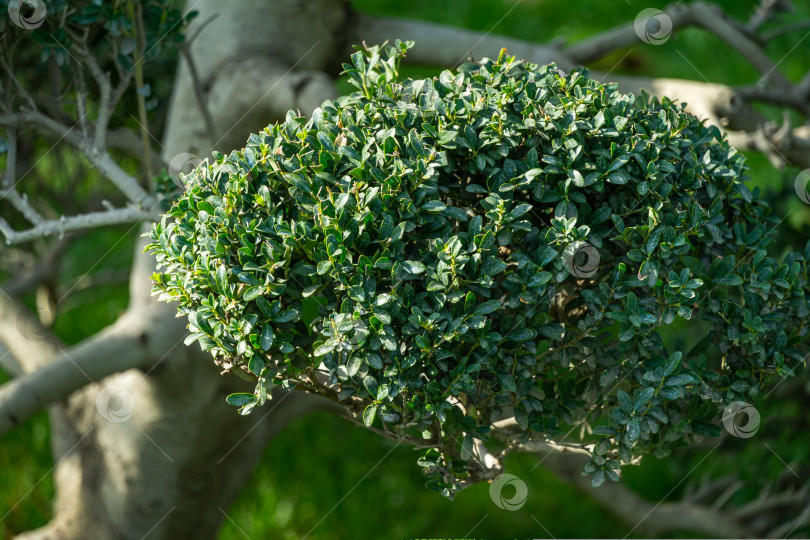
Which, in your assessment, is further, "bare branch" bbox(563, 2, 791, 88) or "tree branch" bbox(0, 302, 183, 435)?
"bare branch" bbox(563, 2, 791, 88)

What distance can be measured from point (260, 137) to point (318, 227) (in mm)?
301

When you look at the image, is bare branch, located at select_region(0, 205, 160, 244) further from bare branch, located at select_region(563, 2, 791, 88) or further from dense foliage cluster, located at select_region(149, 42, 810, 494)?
bare branch, located at select_region(563, 2, 791, 88)

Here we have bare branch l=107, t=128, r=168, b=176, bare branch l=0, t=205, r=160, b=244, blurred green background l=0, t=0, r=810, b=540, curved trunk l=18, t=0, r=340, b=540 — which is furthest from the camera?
blurred green background l=0, t=0, r=810, b=540

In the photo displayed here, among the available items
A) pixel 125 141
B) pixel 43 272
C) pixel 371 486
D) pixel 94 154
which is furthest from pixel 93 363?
pixel 371 486

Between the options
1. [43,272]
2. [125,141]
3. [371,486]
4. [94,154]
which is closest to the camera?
[94,154]

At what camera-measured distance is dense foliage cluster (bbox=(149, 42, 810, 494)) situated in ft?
4.87

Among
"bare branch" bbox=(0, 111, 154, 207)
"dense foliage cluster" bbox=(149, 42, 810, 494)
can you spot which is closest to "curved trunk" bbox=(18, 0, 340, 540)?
"bare branch" bbox=(0, 111, 154, 207)

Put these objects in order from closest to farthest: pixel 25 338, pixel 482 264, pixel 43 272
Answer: pixel 482 264 → pixel 25 338 → pixel 43 272

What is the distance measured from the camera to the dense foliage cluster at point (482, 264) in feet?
4.87

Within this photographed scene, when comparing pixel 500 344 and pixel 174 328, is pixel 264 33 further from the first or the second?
pixel 500 344

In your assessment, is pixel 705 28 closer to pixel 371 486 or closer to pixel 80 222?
pixel 80 222

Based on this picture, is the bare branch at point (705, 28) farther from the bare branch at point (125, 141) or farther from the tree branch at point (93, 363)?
the tree branch at point (93, 363)

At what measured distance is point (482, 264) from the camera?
4.92 feet

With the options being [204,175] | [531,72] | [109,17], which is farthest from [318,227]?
[109,17]
